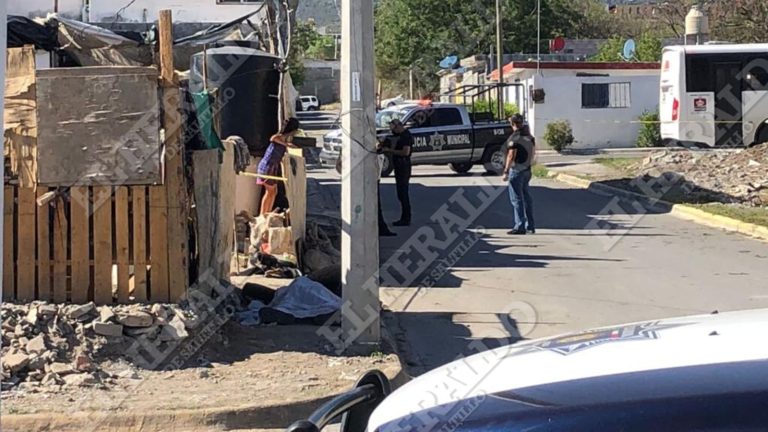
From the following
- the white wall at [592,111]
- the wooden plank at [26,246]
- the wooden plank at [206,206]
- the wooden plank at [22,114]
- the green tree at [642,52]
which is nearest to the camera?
the wooden plank at [22,114]

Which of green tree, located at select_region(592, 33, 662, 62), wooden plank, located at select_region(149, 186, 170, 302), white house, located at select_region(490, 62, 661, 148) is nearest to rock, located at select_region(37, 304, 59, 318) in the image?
wooden plank, located at select_region(149, 186, 170, 302)

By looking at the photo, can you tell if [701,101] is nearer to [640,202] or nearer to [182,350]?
[640,202]

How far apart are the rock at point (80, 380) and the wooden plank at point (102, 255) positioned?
3.41 feet

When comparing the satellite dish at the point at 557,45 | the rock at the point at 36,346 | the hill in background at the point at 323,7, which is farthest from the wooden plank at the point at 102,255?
the satellite dish at the point at 557,45

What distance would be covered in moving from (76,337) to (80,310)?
26 centimetres

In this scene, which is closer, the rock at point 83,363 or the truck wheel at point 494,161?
the rock at point 83,363

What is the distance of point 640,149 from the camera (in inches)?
1468

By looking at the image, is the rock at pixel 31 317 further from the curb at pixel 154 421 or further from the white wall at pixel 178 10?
the white wall at pixel 178 10

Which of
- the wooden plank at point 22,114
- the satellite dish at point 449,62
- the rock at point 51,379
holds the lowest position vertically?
the rock at point 51,379

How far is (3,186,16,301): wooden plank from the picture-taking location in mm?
8055

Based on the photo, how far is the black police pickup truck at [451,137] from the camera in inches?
1091

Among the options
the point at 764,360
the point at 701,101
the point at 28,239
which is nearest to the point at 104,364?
the point at 28,239

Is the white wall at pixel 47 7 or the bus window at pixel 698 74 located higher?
the white wall at pixel 47 7

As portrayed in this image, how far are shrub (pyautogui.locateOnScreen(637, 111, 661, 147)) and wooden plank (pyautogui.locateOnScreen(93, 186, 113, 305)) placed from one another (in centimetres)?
3076
